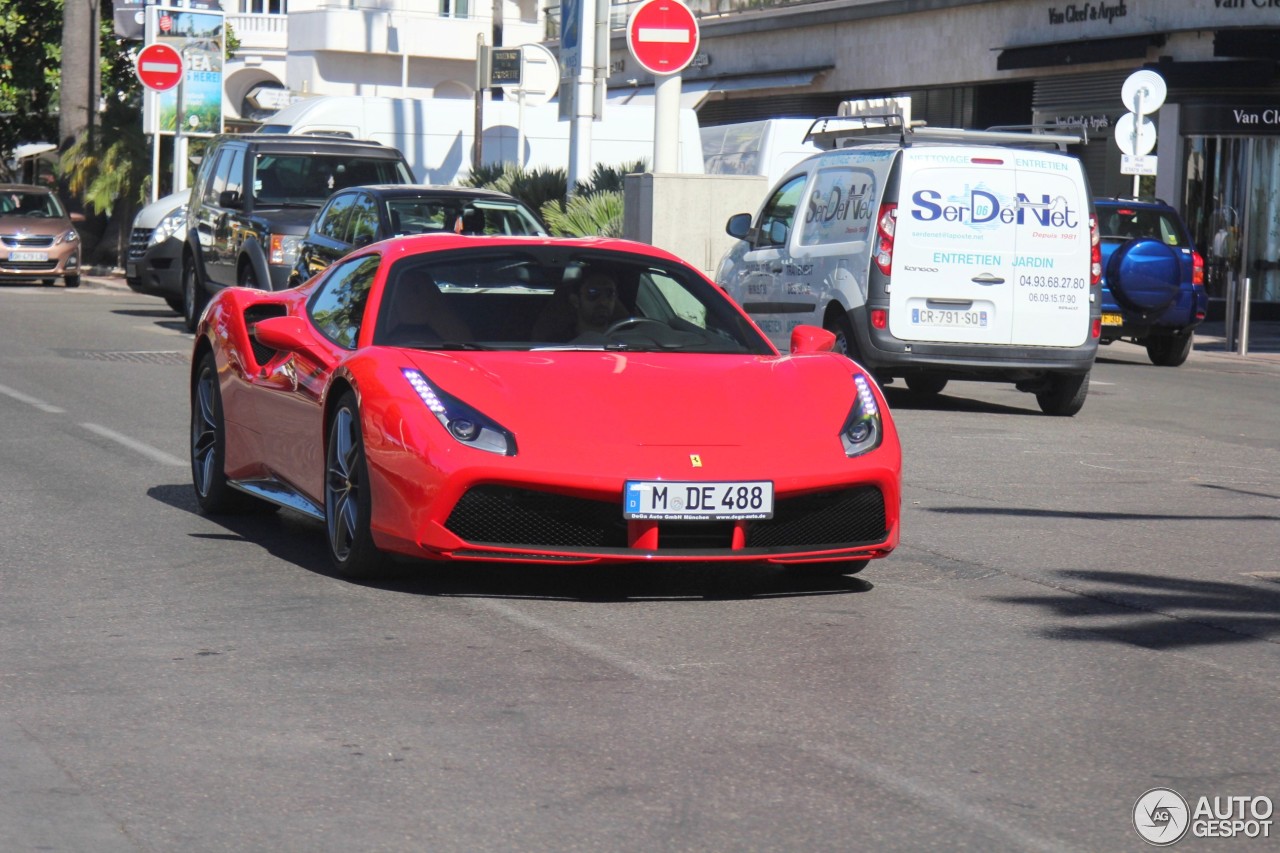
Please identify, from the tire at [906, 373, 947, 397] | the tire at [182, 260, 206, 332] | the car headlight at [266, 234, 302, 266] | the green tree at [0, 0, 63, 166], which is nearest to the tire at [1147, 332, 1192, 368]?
the tire at [906, 373, 947, 397]

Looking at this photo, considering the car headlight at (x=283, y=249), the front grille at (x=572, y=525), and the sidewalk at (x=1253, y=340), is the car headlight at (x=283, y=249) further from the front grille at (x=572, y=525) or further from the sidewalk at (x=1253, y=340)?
the front grille at (x=572, y=525)

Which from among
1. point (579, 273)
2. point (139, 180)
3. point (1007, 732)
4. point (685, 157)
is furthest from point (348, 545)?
point (139, 180)

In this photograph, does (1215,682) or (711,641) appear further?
(711,641)

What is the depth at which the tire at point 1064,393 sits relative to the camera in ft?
51.3

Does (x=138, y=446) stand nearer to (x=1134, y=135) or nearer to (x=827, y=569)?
(x=827, y=569)

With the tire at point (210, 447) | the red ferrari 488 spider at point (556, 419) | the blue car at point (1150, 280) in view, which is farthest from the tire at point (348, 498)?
the blue car at point (1150, 280)

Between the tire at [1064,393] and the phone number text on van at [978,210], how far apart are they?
3.71 feet

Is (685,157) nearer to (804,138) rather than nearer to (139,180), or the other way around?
(804,138)

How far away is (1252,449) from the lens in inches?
542

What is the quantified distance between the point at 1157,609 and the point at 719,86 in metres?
37.1

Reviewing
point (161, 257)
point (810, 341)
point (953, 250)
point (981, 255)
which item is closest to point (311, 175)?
point (161, 257)

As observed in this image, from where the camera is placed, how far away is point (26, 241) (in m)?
33.3

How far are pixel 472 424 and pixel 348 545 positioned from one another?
2.75ft
